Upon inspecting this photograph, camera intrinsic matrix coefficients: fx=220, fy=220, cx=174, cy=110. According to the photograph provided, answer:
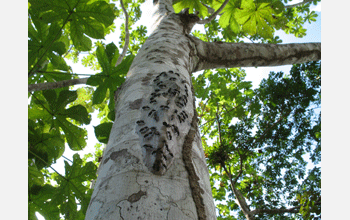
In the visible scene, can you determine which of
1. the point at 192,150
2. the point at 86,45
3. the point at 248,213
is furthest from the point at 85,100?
the point at 192,150

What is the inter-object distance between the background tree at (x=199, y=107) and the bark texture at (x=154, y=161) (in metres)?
0.62

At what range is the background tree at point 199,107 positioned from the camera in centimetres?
177

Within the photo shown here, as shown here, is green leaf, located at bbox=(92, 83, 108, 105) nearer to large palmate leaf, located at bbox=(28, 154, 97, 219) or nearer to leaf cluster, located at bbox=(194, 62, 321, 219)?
large palmate leaf, located at bbox=(28, 154, 97, 219)

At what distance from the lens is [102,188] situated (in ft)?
2.12

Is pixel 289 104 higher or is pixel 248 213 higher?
pixel 289 104

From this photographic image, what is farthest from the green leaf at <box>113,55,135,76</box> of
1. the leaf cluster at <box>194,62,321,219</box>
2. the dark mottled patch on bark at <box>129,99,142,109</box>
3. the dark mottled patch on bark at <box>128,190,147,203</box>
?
the leaf cluster at <box>194,62,321,219</box>

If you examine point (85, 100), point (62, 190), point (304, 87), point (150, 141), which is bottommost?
point (150, 141)

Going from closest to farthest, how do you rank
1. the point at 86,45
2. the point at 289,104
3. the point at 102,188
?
the point at 102,188 → the point at 86,45 → the point at 289,104

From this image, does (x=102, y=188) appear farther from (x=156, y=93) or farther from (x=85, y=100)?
(x=85, y=100)

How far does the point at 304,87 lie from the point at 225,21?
2.58 m

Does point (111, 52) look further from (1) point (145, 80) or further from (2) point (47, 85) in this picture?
(1) point (145, 80)

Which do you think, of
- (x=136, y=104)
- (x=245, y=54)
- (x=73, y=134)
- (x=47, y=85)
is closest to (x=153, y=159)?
(x=136, y=104)

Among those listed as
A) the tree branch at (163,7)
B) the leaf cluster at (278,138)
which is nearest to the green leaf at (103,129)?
the tree branch at (163,7)

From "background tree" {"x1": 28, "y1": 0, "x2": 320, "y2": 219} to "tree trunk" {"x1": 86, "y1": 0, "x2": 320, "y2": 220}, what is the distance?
597 millimetres
